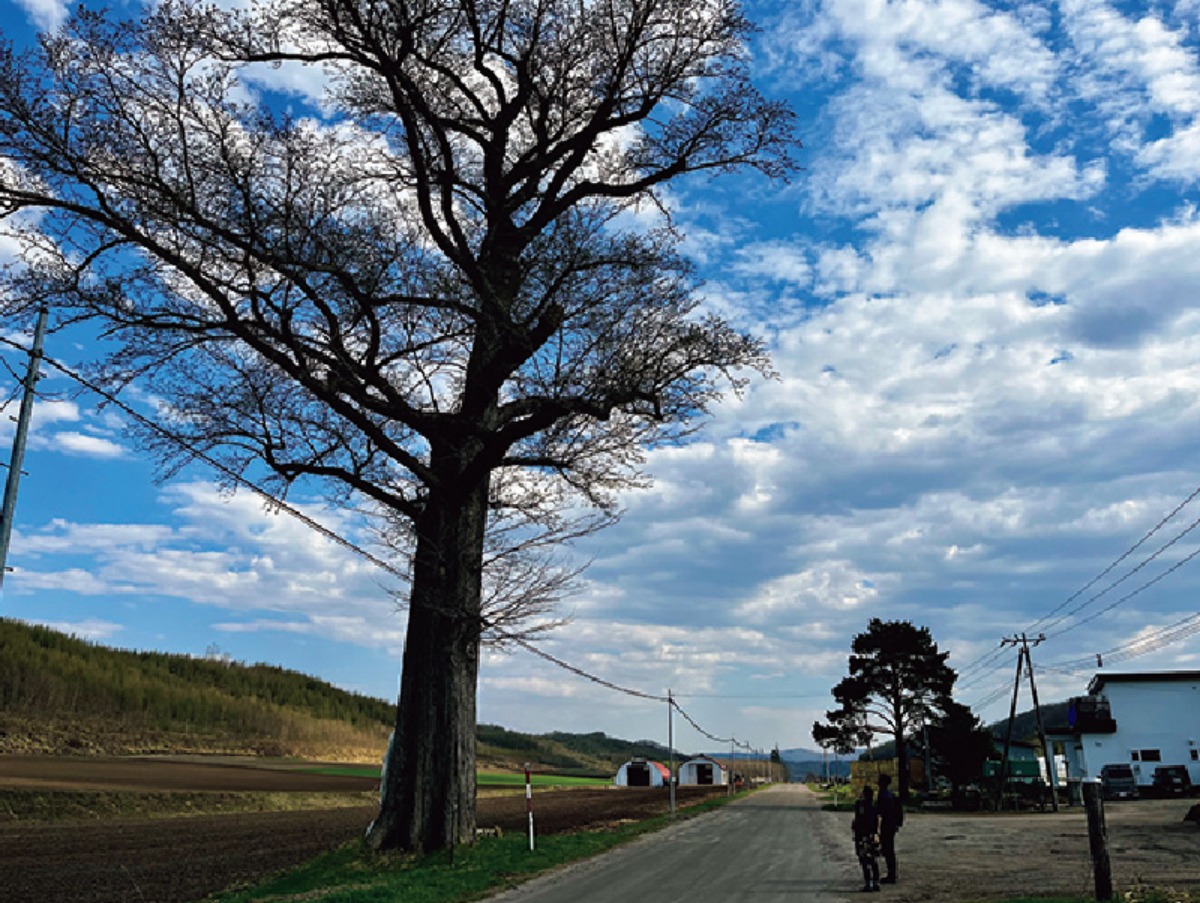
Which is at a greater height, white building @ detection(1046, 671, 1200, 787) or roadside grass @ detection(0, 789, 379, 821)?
white building @ detection(1046, 671, 1200, 787)

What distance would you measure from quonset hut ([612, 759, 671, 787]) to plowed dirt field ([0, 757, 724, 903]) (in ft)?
199

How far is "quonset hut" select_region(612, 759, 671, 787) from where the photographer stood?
344ft

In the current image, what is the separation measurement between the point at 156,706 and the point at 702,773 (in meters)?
83.8

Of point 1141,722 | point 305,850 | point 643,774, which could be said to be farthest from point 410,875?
point 643,774

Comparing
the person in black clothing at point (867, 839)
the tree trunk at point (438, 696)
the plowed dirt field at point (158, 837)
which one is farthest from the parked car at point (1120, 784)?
the tree trunk at point (438, 696)

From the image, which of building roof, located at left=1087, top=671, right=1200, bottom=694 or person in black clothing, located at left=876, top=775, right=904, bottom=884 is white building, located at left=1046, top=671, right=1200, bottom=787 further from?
person in black clothing, located at left=876, top=775, right=904, bottom=884

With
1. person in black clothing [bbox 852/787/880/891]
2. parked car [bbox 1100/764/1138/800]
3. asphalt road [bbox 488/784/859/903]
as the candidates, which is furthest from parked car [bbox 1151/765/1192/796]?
person in black clothing [bbox 852/787/880/891]

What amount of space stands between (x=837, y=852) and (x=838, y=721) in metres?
41.4

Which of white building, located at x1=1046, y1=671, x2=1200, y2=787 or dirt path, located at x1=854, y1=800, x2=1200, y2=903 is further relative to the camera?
white building, located at x1=1046, y1=671, x2=1200, y2=787

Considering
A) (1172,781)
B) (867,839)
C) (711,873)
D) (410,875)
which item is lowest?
(711,873)

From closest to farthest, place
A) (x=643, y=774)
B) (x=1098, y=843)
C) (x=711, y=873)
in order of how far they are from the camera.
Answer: (x=1098, y=843) → (x=711, y=873) → (x=643, y=774)

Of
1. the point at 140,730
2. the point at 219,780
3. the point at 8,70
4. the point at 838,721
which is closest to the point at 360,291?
the point at 8,70

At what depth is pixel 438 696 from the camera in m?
15.8

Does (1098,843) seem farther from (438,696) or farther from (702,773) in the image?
(702,773)
